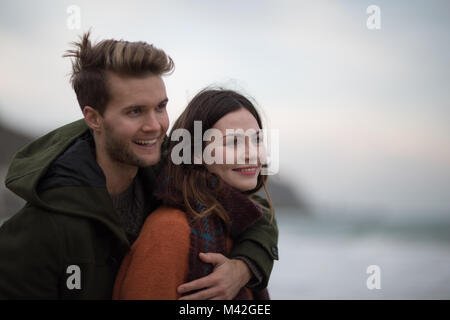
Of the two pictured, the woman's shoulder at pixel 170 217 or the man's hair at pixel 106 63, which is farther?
the man's hair at pixel 106 63

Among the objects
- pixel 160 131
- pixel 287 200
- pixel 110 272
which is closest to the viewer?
pixel 110 272

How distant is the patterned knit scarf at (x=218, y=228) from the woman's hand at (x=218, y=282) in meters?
0.03

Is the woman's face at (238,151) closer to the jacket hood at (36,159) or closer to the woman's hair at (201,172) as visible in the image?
the woman's hair at (201,172)

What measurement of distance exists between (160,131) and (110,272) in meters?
0.63

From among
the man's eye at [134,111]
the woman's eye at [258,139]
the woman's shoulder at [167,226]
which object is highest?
the man's eye at [134,111]

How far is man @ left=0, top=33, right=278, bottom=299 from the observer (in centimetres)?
170

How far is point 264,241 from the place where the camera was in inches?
79.5

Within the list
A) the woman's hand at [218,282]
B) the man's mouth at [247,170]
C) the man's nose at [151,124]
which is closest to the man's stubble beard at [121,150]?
the man's nose at [151,124]

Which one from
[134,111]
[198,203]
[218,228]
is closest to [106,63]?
[134,111]

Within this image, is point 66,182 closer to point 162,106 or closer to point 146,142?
point 146,142

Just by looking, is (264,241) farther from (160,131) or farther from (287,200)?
(287,200)

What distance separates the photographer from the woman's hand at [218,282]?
1690 mm

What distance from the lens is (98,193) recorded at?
1.80 metres

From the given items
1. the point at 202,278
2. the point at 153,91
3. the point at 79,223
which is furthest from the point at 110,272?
the point at 153,91
